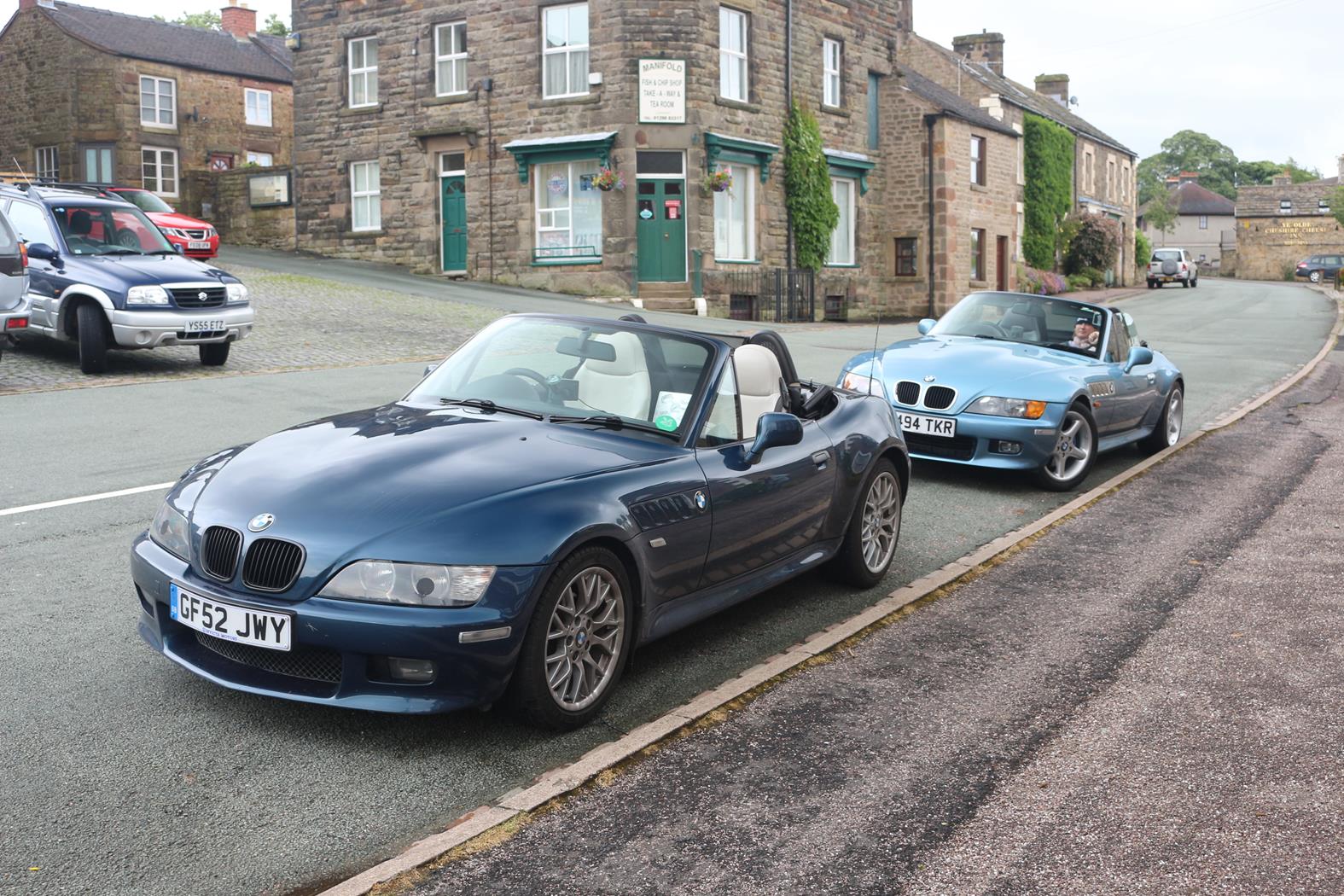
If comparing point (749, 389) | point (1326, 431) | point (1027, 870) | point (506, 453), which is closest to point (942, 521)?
point (749, 389)

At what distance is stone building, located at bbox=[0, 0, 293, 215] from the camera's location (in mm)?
43000

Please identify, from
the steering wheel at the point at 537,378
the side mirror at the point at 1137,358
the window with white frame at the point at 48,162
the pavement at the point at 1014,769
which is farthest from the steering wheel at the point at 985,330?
the window with white frame at the point at 48,162

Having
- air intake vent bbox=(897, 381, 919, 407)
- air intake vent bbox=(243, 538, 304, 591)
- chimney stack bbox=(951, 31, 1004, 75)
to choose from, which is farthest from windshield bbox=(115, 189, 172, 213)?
chimney stack bbox=(951, 31, 1004, 75)

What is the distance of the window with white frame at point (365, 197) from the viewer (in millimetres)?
35000

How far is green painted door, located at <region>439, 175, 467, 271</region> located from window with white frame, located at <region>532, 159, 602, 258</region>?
259 cm

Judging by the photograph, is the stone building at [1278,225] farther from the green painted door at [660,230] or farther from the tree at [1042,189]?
the green painted door at [660,230]

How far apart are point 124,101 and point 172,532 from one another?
43658mm

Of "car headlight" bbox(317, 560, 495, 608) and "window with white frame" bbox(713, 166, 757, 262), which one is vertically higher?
"window with white frame" bbox(713, 166, 757, 262)

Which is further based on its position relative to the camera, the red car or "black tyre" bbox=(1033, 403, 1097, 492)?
the red car

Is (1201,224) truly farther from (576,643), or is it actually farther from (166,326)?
(576,643)

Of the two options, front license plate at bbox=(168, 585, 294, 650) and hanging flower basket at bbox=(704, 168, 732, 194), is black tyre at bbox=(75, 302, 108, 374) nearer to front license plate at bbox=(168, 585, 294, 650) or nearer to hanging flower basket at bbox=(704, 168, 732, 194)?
front license plate at bbox=(168, 585, 294, 650)

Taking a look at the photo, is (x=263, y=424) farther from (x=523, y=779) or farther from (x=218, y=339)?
(x=523, y=779)

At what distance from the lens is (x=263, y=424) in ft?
35.8

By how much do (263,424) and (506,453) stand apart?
6825mm
